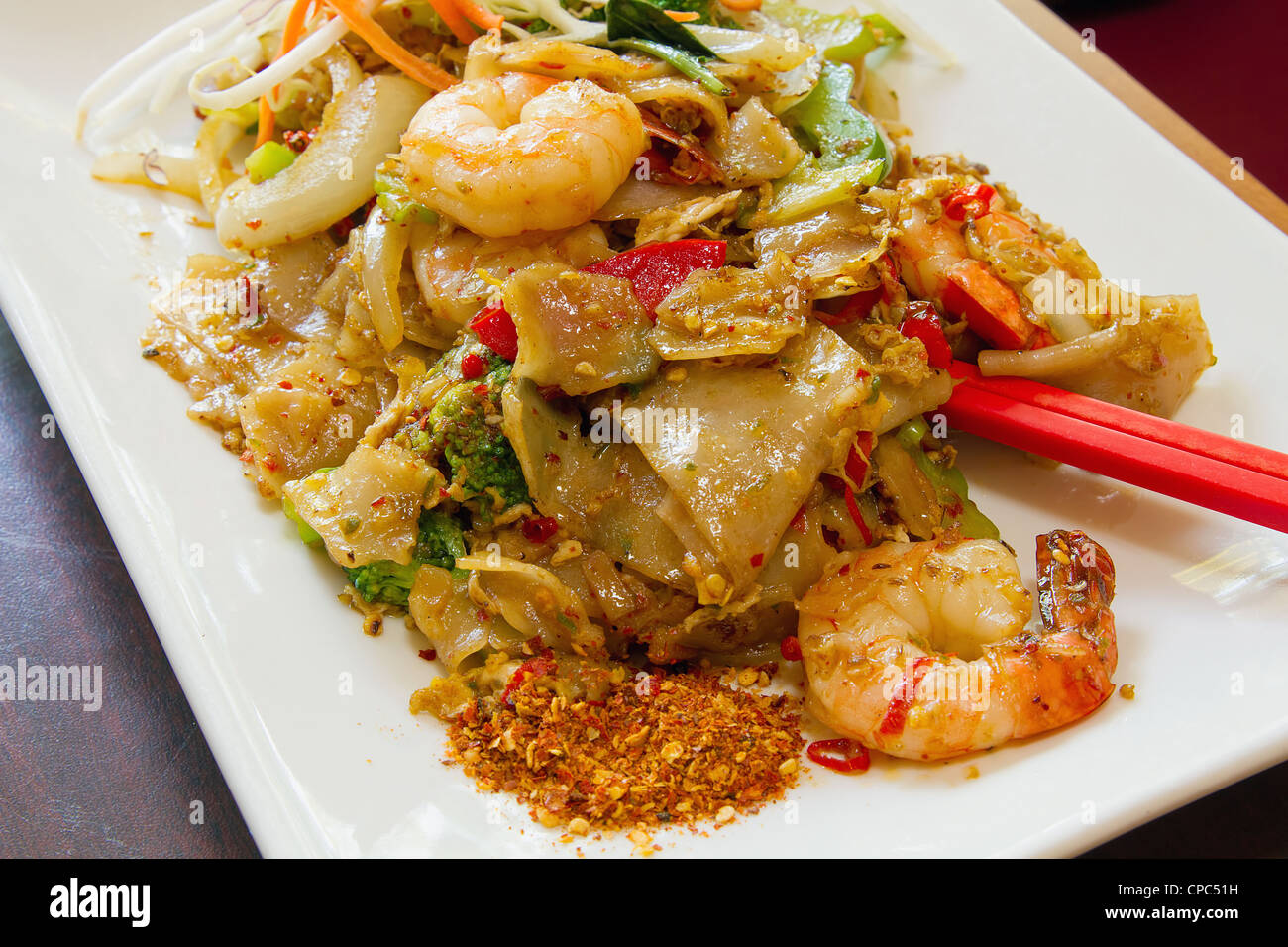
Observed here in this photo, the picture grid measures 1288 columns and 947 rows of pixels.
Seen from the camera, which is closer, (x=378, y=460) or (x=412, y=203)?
(x=378, y=460)

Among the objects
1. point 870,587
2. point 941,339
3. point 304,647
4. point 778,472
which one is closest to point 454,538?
point 304,647

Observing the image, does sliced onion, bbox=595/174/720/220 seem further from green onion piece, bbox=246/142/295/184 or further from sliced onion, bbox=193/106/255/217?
sliced onion, bbox=193/106/255/217

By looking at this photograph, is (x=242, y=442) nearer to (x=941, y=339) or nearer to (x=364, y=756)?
(x=364, y=756)

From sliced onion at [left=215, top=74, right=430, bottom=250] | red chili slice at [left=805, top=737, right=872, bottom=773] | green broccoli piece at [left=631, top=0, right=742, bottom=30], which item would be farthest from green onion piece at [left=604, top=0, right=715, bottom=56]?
red chili slice at [left=805, top=737, right=872, bottom=773]

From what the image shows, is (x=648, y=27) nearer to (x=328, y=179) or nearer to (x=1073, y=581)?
(x=328, y=179)

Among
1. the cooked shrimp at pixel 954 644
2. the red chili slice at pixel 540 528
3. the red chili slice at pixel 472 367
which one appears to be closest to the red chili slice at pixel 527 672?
the red chili slice at pixel 540 528

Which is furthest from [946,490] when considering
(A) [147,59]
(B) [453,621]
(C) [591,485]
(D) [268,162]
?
(A) [147,59]
